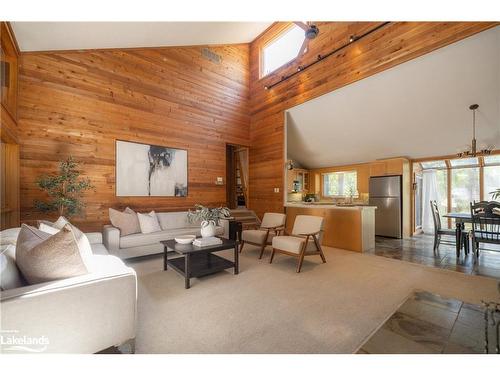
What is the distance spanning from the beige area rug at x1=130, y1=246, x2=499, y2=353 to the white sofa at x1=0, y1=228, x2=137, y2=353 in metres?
0.34

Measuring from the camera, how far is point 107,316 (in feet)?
4.68

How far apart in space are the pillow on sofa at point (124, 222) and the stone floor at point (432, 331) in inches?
147

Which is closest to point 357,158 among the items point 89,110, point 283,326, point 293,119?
point 293,119

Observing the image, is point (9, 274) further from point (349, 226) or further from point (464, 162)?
point (464, 162)

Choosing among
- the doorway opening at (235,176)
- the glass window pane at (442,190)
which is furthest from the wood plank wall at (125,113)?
the glass window pane at (442,190)

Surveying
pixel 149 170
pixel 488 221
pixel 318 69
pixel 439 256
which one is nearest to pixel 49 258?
pixel 149 170

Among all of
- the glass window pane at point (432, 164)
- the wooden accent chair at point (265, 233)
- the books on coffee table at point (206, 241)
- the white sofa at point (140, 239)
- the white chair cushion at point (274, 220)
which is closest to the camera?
the books on coffee table at point (206, 241)

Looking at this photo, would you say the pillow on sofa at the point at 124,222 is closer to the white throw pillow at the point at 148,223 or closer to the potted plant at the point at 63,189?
the white throw pillow at the point at 148,223

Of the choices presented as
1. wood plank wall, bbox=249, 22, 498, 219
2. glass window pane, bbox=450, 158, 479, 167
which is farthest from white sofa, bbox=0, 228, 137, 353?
glass window pane, bbox=450, 158, 479, 167

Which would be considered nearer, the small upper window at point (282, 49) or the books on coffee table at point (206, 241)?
the books on coffee table at point (206, 241)

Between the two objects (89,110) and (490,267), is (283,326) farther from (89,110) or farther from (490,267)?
(89,110)

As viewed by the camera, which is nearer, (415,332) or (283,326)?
(415,332)

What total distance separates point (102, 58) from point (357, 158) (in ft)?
21.7

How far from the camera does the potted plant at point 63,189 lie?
3.36 metres
